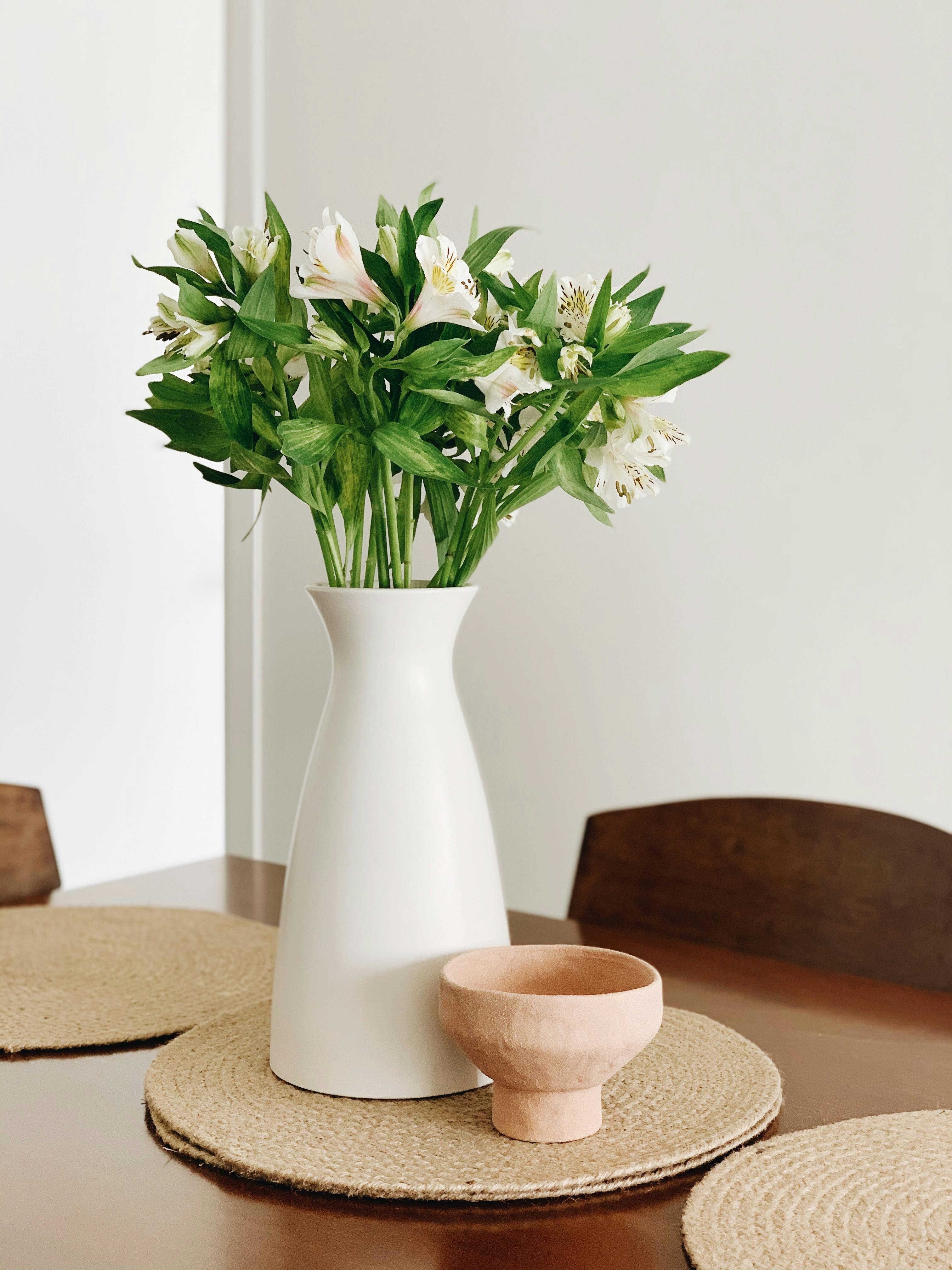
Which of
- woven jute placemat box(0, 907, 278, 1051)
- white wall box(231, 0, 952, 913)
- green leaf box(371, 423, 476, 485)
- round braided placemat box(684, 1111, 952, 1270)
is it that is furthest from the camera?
white wall box(231, 0, 952, 913)

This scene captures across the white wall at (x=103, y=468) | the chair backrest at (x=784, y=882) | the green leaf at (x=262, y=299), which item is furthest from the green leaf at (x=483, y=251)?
the white wall at (x=103, y=468)

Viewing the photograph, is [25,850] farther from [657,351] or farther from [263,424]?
[657,351]

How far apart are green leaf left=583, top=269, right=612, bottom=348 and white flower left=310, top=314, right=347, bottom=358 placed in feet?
0.41

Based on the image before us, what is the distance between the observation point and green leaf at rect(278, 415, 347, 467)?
0.60 meters

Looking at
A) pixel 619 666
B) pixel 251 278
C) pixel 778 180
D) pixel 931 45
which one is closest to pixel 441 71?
pixel 778 180

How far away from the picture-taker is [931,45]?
5.10 ft

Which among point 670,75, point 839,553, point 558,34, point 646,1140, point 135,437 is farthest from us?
point 135,437

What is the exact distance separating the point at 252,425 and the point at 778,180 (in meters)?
1.27

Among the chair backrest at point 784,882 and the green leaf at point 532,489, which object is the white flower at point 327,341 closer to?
the green leaf at point 532,489

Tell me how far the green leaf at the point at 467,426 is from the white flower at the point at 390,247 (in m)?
0.08

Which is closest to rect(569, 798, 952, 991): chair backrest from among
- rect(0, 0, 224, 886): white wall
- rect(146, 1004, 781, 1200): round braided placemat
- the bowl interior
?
rect(146, 1004, 781, 1200): round braided placemat

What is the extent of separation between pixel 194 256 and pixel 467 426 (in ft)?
0.55

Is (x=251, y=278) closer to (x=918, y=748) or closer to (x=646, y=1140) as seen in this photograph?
(x=646, y=1140)

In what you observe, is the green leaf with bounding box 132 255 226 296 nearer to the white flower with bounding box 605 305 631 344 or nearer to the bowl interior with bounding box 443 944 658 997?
the white flower with bounding box 605 305 631 344
